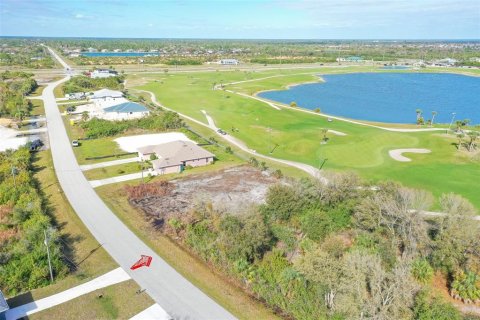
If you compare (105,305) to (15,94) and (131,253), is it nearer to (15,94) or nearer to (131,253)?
(131,253)

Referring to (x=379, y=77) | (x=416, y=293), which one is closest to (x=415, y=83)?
(x=379, y=77)

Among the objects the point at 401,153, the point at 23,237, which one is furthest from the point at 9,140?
the point at 401,153

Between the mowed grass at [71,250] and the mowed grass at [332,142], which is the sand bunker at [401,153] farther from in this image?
the mowed grass at [71,250]

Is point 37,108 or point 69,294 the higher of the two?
point 37,108

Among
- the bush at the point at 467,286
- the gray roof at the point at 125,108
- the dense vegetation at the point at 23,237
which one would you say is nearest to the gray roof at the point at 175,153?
the dense vegetation at the point at 23,237

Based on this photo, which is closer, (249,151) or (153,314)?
(153,314)
